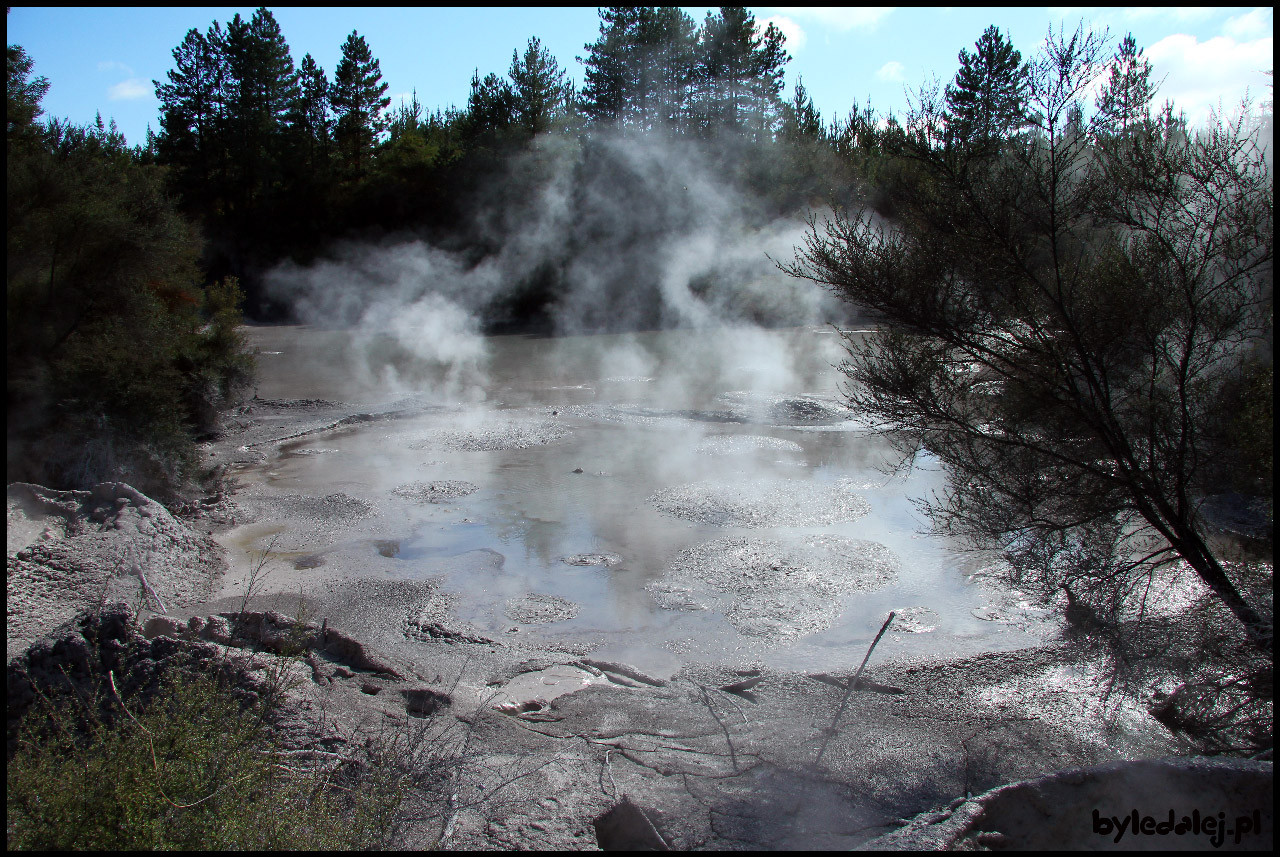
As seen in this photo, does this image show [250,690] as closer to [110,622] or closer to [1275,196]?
[110,622]

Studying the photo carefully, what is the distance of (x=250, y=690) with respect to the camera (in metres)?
4.61

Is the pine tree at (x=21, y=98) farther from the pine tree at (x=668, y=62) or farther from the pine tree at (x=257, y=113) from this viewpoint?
the pine tree at (x=257, y=113)

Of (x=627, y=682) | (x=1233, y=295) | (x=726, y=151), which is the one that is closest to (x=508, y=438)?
(x=627, y=682)

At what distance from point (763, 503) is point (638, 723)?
16.4 feet

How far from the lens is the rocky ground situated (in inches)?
141

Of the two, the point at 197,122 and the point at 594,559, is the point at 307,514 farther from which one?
the point at 197,122

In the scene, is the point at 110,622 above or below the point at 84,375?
below

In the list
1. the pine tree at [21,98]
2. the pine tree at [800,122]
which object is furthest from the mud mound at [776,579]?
the pine tree at [800,122]

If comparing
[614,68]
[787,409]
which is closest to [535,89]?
[614,68]

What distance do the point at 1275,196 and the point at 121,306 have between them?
12.2 meters

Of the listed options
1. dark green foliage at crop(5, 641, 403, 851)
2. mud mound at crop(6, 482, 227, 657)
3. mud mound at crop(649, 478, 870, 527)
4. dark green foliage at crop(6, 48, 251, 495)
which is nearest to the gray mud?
mud mound at crop(649, 478, 870, 527)

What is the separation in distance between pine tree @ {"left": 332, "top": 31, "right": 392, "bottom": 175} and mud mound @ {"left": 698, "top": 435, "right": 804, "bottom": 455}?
3492 centimetres

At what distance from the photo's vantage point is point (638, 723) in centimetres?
490

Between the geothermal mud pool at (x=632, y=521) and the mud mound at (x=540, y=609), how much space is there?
2cm
